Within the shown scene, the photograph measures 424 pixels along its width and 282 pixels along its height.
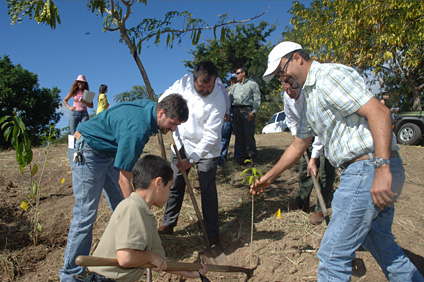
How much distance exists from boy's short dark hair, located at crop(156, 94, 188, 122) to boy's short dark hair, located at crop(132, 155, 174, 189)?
1.59 ft

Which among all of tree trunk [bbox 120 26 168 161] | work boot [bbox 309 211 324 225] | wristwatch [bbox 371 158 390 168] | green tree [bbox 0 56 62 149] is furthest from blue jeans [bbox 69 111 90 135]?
green tree [bbox 0 56 62 149]

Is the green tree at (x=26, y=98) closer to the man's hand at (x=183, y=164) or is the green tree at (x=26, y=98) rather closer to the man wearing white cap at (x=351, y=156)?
the man's hand at (x=183, y=164)

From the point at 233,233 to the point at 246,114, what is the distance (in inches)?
115

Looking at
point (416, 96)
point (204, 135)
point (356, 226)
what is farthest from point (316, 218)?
point (416, 96)

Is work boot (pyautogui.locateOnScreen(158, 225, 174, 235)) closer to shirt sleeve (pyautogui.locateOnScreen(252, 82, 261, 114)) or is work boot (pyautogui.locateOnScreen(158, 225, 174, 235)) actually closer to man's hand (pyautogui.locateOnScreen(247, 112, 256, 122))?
man's hand (pyautogui.locateOnScreen(247, 112, 256, 122))

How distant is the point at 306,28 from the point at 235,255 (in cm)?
1157

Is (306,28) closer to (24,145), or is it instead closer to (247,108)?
(247,108)

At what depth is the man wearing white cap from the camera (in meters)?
1.76

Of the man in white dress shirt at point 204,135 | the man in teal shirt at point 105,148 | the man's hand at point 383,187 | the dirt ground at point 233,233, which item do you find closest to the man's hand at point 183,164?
the man in white dress shirt at point 204,135

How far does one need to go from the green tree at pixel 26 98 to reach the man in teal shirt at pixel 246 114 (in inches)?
475

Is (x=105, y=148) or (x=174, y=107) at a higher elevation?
(x=174, y=107)

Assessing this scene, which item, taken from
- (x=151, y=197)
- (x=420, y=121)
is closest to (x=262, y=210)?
(x=151, y=197)

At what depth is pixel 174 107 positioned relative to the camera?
2.42m

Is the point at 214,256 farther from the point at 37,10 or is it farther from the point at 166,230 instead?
the point at 37,10
